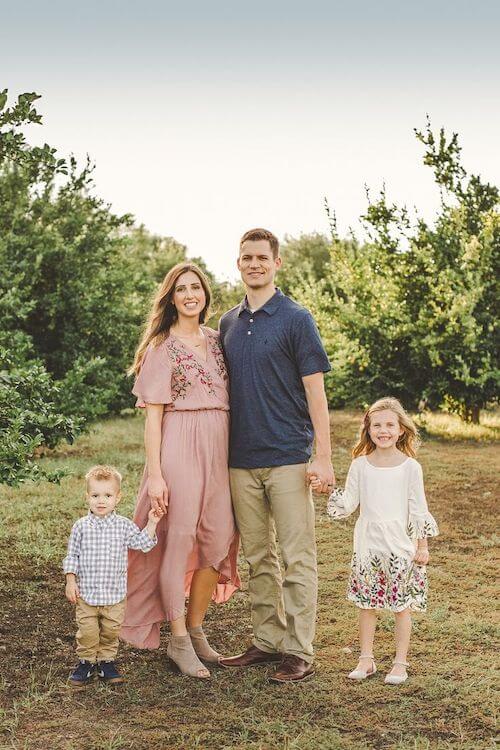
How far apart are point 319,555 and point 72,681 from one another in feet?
11.6

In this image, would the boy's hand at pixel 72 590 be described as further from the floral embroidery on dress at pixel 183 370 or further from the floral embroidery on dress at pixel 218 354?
the floral embroidery on dress at pixel 218 354

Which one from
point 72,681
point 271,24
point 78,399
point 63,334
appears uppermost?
point 271,24

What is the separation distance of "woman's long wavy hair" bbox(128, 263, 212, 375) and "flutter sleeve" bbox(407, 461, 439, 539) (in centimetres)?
165

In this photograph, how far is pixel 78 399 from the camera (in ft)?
42.5

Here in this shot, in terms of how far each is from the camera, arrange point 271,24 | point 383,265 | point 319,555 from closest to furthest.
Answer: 1. point 319,555
2. point 271,24
3. point 383,265

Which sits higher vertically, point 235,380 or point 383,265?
point 383,265

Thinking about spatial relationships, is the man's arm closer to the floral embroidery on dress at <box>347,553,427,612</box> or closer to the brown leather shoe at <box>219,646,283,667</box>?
the floral embroidery on dress at <box>347,553,427,612</box>

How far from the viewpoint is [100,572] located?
4.86 meters

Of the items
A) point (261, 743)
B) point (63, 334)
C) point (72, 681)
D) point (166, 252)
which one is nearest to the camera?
point (261, 743)

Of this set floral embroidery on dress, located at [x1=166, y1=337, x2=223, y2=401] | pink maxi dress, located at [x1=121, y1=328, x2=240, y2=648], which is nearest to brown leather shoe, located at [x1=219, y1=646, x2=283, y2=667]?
pink maxi dress, located at [x1=121, y1=328, x2=240, y2=648]

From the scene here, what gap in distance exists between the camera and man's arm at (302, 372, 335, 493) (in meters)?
4.88

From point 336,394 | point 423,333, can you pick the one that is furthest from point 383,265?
A: point 336,394

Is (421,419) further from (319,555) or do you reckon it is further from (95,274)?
(319,555)

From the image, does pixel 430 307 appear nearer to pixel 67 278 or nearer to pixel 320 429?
pixel 67 278
